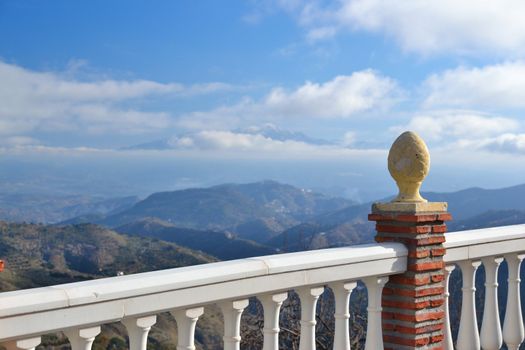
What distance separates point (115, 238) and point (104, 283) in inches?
4560

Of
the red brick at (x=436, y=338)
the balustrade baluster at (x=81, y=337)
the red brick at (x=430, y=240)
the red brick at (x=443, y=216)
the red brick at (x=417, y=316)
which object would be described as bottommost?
the red brick at (x=436, y=338)

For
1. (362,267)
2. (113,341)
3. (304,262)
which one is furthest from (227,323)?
(113,341)

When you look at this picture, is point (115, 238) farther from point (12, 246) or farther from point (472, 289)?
point (472, 289)

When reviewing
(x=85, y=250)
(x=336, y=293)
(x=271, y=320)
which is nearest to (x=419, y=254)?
(x=336, y=293)

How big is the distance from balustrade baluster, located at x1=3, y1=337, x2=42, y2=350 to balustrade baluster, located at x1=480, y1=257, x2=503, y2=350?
315 centimetres

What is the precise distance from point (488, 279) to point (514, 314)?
432mm

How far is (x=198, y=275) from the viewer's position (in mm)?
2662

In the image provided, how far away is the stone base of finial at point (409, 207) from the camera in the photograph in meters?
3.79

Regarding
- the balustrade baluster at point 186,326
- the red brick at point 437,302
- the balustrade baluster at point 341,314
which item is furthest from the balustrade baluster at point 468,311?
the balustrade baluster at point 186,326

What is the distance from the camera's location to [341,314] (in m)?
3.32

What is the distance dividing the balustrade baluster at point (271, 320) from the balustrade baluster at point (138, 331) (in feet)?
2.19

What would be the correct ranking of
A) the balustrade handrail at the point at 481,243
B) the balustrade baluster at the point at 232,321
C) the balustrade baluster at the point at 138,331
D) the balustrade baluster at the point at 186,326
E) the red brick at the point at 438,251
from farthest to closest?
the balustrade handrail at the point at 481,243
the red brick at the point at 438,251
the balustrade baluster at the point at 232,321
the balustrade baluster at the point at 186,326
the balustrade baluster at the point at 138,331

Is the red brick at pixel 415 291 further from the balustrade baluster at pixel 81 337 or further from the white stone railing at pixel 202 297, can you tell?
the balustrade baluster at pixel 81 337

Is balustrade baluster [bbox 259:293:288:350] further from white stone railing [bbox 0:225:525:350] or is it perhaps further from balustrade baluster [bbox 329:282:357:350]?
balustrade baluster [bbox 329:282:357:350]
